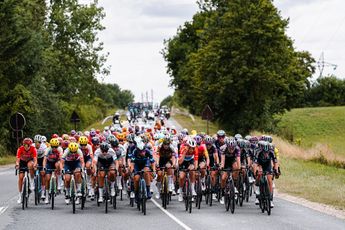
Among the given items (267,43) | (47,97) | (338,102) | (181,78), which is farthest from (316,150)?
(338,102)

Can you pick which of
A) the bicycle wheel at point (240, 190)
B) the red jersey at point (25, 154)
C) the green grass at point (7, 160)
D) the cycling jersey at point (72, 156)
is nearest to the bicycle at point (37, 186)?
the red jersey at point (25, 154)

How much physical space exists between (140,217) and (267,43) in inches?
1819

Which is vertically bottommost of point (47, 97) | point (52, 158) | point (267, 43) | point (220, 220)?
point (220, 220)

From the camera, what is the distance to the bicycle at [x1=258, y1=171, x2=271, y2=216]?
17078 millimetres

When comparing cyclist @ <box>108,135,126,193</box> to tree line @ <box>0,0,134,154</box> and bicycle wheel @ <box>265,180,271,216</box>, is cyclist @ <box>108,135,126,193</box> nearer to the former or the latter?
bicycle wheel @ <box>265,180,271,216</box>

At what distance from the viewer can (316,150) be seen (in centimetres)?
4250

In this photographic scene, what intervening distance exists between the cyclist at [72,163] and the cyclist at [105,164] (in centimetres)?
46

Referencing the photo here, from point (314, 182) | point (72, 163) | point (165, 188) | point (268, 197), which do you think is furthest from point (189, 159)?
point (314, 182)

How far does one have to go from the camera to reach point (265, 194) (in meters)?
17.2

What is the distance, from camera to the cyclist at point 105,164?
18016mm

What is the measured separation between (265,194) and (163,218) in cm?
269

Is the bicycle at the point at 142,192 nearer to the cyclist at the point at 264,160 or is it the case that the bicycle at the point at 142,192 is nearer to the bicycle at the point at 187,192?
the bicycle at the point at 187,192

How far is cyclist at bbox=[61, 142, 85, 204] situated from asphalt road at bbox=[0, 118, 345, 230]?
2.50 ft

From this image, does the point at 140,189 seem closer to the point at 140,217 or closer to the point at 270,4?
the point at 140,217
